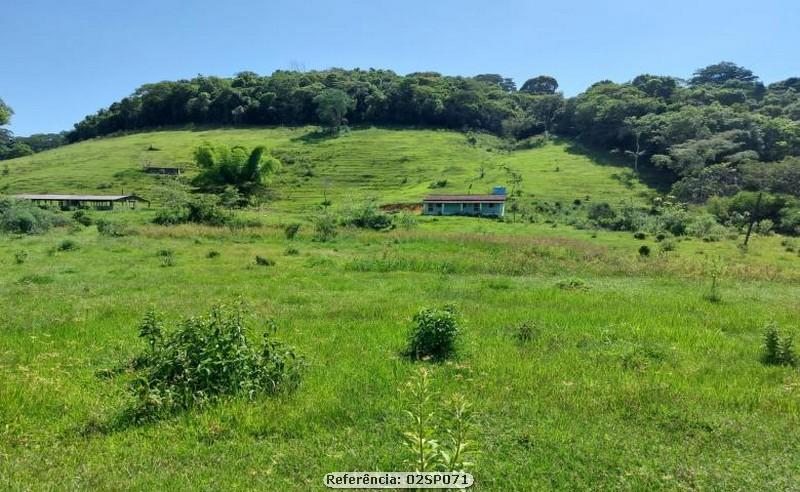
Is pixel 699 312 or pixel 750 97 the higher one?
pixel 750 97

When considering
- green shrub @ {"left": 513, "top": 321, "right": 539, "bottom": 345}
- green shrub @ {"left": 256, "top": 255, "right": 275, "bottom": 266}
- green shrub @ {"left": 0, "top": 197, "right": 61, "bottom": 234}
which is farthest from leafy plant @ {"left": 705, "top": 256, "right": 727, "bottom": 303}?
green shrub @ {"left": 0, "top": 197, "right": 61, "bottom": 234}

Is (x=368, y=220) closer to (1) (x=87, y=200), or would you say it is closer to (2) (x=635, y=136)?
(1) (x=87, y=200)

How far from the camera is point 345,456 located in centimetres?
570

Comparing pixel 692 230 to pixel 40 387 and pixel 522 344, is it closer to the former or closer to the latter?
pixel 522 344

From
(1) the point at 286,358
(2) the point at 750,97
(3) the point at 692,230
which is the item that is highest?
(2) the point at 750,97

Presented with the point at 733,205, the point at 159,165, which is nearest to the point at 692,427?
the point at 733,205

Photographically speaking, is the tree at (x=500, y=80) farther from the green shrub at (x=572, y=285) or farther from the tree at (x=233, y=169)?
the green shrub at (x=572, y=285)

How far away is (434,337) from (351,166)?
3178 inches

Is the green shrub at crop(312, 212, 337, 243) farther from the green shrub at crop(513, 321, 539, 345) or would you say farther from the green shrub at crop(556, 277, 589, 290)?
the green shrub at crop(513, 321, 539, 345)

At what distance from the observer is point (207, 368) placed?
7086mm

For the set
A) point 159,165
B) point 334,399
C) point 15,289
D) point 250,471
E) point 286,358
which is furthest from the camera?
point 159,165

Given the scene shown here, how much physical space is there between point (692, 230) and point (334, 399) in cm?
4713

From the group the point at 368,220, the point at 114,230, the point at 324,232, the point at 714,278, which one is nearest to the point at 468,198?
the point at 368,220

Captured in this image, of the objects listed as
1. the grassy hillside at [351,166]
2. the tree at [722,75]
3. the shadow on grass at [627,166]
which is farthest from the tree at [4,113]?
the tree at [722,75]
